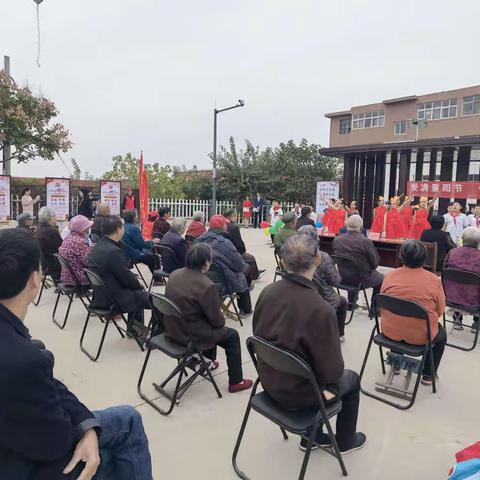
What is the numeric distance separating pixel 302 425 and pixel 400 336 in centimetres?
145

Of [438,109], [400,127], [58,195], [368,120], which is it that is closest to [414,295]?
[58,195]

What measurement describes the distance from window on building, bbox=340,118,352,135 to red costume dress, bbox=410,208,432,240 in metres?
30.8

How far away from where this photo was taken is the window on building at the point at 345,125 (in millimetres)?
38375

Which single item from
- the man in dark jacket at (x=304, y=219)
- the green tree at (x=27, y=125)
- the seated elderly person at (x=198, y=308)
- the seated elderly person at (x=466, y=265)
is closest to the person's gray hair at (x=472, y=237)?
the seated elderly person at (x=466, y=265)

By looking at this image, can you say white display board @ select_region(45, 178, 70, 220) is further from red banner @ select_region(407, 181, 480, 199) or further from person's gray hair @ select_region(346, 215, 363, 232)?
red banner @ select_region(407, 181, 480, 199)

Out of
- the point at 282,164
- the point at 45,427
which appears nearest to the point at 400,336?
the point at 45,427

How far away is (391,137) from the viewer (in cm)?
3494

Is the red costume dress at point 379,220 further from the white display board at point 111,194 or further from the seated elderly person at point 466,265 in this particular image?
the white display board at point 111,194

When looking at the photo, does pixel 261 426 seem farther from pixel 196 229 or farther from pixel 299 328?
pixel 196 229

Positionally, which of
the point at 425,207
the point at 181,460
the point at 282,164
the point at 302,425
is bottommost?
the point at 181,460

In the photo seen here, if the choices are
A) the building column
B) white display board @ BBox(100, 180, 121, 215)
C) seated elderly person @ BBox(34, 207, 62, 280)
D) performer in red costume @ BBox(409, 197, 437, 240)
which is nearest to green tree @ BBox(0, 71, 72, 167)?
white display board @ BBox(100, 180, 121, 215)

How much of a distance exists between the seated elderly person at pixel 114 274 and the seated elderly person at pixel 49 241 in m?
1.56

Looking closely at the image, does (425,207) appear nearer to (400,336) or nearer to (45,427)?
(400,336)

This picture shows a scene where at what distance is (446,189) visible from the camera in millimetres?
15195
